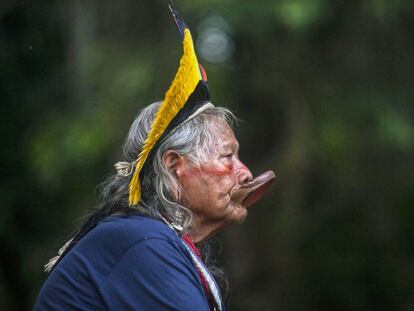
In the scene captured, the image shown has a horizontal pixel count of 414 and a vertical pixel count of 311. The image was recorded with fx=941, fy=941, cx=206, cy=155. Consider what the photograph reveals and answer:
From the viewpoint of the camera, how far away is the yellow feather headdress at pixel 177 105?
284 centimetres

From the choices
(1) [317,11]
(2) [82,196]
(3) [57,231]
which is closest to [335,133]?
(1) [317,11]

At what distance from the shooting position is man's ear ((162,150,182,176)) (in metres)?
2.90

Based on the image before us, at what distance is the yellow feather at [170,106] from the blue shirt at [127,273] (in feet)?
0.51

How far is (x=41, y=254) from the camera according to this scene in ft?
21.1

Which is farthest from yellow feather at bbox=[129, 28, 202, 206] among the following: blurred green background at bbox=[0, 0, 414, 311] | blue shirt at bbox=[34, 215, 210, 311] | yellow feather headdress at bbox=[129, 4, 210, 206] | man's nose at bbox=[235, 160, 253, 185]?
blurred green background at bbox=[0, 0, 414, 311]

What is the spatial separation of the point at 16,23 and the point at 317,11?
239 cm

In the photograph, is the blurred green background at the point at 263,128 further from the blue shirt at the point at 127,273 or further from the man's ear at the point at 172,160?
the blue shirt at the point at 127,273

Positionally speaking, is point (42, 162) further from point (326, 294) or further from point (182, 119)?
point (182, 119)

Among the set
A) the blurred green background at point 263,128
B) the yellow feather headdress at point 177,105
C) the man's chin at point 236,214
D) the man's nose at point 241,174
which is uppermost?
the yellow feather headdress at point 177,105

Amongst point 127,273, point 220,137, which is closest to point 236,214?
point 220,137

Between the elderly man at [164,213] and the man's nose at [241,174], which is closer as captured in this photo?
the elderly man at [164,213]

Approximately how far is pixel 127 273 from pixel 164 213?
33 centimetres

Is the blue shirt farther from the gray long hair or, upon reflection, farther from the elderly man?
the gray long hair

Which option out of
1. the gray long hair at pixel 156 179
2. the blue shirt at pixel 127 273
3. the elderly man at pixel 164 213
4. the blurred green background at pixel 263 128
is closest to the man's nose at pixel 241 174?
the elderly man at pixel 164 213
